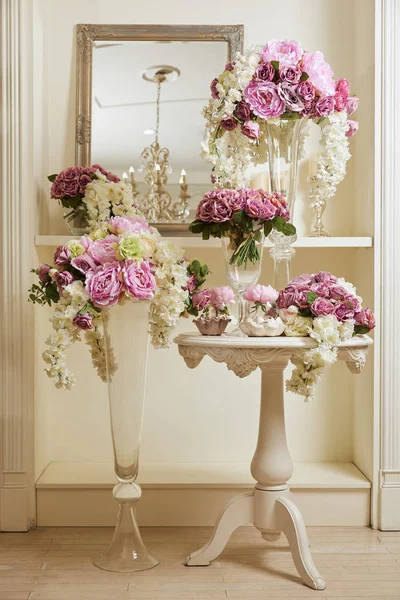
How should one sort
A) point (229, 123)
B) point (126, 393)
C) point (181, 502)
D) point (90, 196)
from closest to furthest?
point (126, 393), point (229, 123), point (90, 196), point (181, 502)

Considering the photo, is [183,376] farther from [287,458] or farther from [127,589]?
[127,589]

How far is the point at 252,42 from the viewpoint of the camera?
3.35 metres

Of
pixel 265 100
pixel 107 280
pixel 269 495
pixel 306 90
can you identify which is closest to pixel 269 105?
pixel 265 100

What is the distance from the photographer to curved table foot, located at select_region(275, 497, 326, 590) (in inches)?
94.8

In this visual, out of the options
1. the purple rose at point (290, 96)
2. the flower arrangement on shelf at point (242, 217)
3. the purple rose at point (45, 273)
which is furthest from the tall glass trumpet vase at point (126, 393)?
the purple rose at point (290, 96)

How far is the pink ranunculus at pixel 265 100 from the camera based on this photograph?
2469 millimetres

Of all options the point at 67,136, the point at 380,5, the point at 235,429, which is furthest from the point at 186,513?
the point at 380,5

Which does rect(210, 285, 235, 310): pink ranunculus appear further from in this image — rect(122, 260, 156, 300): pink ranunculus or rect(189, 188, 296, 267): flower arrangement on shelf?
rect(122, 260, 156, 300): pink ranunculus

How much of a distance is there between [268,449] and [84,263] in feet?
2.94

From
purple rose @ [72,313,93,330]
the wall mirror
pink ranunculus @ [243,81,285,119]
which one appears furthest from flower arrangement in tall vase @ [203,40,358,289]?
purple rose @ [72,313,93,330]

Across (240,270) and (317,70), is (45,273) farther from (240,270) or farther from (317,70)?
(317,70)

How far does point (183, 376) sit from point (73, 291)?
47.8 inches

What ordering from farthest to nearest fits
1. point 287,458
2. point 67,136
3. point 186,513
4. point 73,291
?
point 67,136 → point 186,513 → point 287,458 → point 73,291

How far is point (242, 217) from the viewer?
2.38m
